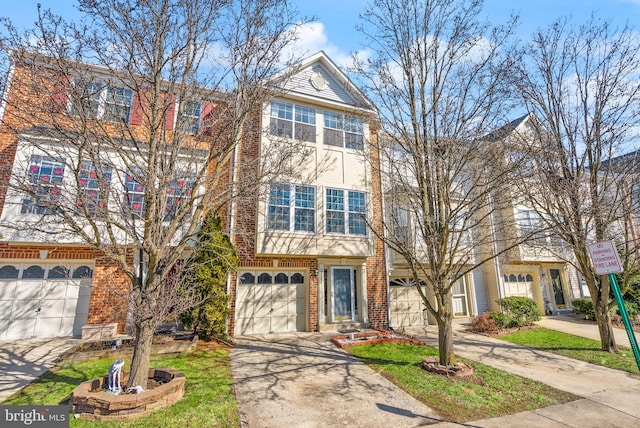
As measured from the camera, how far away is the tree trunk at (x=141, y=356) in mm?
5336

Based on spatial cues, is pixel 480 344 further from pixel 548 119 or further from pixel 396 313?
pixel 548 119

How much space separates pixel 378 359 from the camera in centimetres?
825

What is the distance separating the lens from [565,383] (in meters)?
6.89

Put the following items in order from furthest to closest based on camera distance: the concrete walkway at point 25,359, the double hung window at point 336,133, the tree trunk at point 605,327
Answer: the double hung window at point 336,133, the tree trunk at point 605,327, the concrete walkway at point 25,359

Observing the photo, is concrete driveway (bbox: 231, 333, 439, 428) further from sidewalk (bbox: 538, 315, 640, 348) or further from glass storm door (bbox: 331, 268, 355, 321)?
sidewalk (bbox: 538, 315, 640, 348)

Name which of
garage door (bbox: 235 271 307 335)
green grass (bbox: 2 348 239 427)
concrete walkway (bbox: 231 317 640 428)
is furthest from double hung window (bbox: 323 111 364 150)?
green grass (bbox: 2 348 239 427)

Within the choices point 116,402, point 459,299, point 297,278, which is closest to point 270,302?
point 297,278

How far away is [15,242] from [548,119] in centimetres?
1733

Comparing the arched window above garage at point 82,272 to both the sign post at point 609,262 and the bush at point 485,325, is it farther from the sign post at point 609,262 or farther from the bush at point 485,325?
the bush at point 485,325

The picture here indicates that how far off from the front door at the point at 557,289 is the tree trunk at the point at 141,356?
67.1ft

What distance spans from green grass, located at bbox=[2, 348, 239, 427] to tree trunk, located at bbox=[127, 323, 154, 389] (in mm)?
757

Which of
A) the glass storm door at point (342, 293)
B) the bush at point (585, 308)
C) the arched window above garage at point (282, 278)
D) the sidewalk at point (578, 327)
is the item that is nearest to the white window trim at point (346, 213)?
the glass storm door at point (342, 293)

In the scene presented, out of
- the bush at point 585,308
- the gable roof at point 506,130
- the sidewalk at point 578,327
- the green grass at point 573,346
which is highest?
the gable roof at point 506,130

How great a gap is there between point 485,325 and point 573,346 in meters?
2.72
